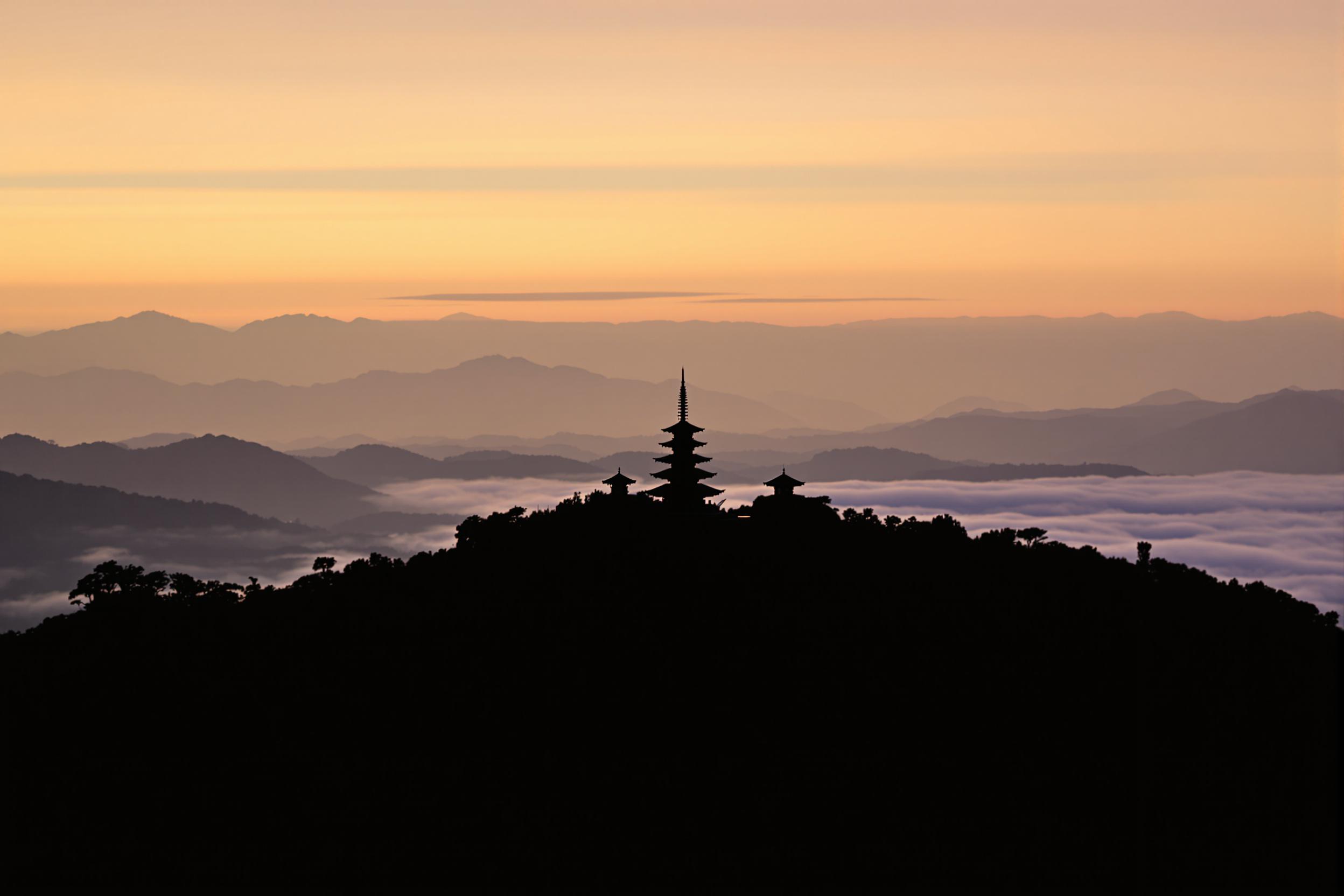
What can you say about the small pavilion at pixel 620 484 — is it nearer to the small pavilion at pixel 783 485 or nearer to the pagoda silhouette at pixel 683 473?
the pagoda silhouette at pixel 683 473

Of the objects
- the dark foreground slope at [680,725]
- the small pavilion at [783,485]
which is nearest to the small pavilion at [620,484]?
the dark foreground slope at [680,725]

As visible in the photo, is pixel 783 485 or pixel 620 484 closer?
pixel 620 484

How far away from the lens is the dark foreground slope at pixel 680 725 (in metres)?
92.4

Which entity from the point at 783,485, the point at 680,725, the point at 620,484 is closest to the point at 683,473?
the point at 620,484

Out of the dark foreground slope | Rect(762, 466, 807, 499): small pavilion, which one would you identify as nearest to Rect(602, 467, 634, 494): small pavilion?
the dark foreground slope

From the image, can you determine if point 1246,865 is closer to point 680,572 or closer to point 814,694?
point 814,694

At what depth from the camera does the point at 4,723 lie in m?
102

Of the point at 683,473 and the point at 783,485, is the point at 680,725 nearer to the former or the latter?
the point at 683,473

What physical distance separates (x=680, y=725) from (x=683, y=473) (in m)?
19.8

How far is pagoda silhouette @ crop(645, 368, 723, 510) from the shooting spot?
9862 centimetres

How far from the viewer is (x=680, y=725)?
101 metres

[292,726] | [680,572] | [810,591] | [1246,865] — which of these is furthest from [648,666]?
[1246,865]

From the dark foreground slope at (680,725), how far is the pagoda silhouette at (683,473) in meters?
4.13

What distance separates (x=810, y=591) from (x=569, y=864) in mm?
32349
